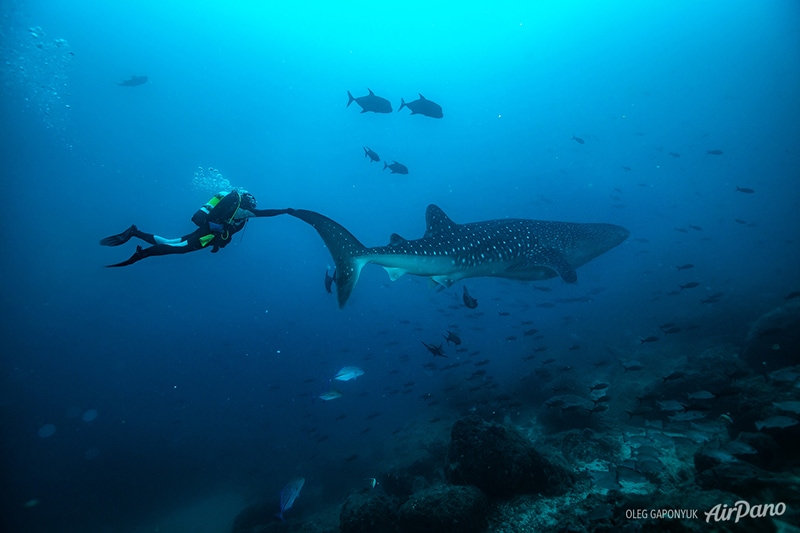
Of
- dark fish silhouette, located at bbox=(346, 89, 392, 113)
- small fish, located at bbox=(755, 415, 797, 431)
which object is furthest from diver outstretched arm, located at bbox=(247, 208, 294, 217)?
dark fish silhouette, located at bbox=(346, 89, 392, 113)

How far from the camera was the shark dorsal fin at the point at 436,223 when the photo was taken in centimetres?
858

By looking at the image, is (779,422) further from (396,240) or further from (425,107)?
(425,107)

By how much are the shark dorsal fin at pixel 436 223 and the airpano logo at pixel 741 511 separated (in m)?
6.51

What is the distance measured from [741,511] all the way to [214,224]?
801 cm

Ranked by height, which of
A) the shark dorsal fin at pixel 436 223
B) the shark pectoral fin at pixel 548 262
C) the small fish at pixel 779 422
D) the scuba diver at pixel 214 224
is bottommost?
the small fish at pixel 779 422

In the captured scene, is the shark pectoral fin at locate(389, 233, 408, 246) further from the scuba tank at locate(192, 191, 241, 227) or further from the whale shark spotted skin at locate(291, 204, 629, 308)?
the scuba tank at locate(192, 191, 241, 227)

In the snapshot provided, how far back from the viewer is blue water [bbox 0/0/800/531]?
24125 millimetres

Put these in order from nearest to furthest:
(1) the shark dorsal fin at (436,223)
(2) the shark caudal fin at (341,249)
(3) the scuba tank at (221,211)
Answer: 1. (2) the shark caudal fin at (341,249)
2. (3) the scuba tank at (221,211)
3. (1) the shark dorsal fin at (436,223)

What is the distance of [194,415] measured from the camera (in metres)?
36.8

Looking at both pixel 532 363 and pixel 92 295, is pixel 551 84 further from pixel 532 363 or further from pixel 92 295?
pixel 92 295

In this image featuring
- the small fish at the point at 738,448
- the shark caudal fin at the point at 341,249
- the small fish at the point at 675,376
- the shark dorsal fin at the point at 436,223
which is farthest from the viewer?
the shark dorsal fin at the point at 436,223

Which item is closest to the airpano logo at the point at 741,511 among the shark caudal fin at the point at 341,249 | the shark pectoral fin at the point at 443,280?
the shark caudal fin at the point at 341,249

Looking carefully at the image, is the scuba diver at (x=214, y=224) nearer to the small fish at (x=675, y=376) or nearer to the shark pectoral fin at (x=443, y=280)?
the shark pectoral fin at (x=443, y=280)

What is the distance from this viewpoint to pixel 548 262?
30.4 ft
